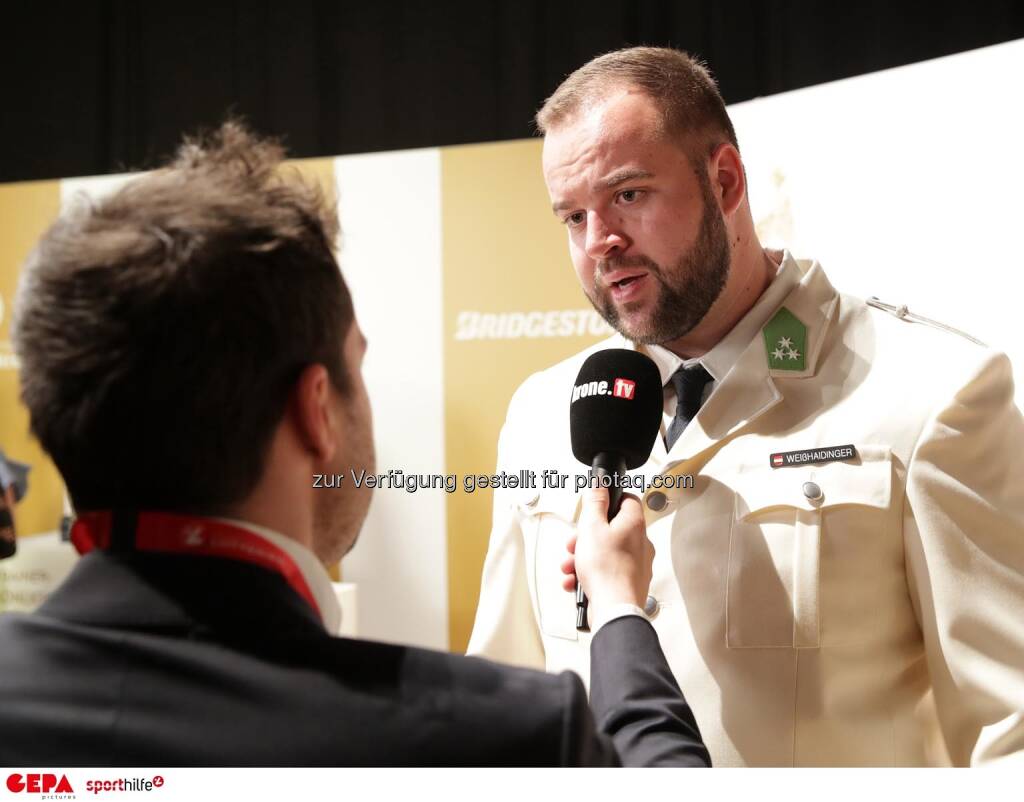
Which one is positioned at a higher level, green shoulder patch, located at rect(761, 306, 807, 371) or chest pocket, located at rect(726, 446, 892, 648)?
green shoulder patch, located at rect(761, 306, 807, 371)

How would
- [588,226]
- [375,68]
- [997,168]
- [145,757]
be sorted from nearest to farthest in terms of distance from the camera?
[145,757], [588,226], [997,168], [375,68]

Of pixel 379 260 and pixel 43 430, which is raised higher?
pixel 379 260

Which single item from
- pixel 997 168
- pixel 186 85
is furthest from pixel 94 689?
pixel 186 85

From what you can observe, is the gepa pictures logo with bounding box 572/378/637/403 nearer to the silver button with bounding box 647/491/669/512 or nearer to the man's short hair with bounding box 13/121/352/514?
A: the silver button with bounding box 647/491/669/512

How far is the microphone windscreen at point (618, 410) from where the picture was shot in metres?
1.47

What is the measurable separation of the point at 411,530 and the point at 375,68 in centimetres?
137

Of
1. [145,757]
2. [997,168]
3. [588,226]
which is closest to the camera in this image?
[145,757]

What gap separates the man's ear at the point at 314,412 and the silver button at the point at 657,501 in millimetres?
712

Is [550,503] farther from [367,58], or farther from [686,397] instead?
[367,58]

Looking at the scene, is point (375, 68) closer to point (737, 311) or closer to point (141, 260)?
point (737, 311)

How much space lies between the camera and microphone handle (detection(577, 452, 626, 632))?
135cm

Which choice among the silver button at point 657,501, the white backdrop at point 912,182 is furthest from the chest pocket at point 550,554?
the white backdrop at point 912,182

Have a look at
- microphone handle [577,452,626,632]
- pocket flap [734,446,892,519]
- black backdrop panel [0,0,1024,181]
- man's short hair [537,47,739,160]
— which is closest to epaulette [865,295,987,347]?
pocket flap [734,446,892,519]

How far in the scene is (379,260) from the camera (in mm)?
3227
